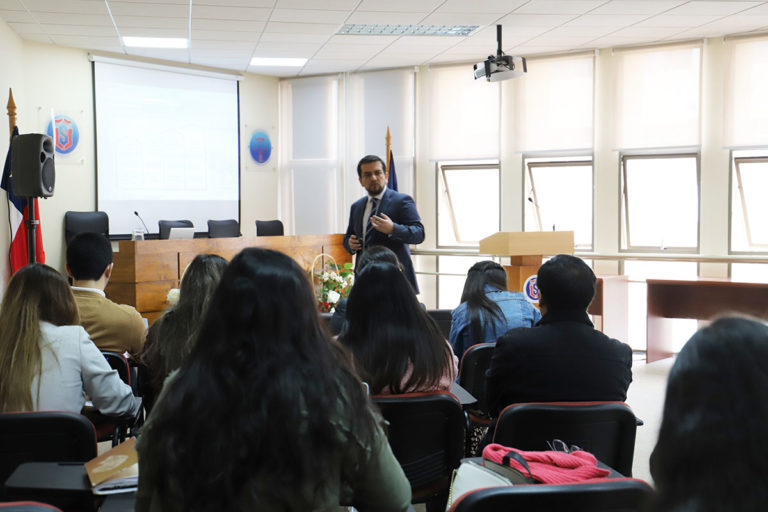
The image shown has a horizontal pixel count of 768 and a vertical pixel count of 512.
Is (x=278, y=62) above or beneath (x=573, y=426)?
above

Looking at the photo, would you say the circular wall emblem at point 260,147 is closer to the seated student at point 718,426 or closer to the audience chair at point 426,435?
the audience chair at point 426,435

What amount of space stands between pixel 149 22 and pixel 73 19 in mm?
717

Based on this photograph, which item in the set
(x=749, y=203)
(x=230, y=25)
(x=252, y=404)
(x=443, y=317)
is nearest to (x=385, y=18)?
(x=230, y=25)

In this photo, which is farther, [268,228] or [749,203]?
[268,228]

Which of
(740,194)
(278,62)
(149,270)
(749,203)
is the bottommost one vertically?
(149,270)

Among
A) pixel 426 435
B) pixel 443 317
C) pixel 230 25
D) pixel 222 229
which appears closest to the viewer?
pixel 426 435

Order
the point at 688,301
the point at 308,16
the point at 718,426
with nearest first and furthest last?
the point at 718,426 → the point at 688,301 → the point at 308,16

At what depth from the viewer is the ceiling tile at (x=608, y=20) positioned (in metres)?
6.55

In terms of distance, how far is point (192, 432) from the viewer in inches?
45.4

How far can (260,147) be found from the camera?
9.63m

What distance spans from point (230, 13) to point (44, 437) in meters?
5.40

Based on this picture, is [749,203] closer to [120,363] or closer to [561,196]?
[561,196]

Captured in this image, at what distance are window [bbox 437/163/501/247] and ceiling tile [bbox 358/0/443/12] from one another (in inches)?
112

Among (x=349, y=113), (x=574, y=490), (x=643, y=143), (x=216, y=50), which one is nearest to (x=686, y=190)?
(x=643, y=143)
